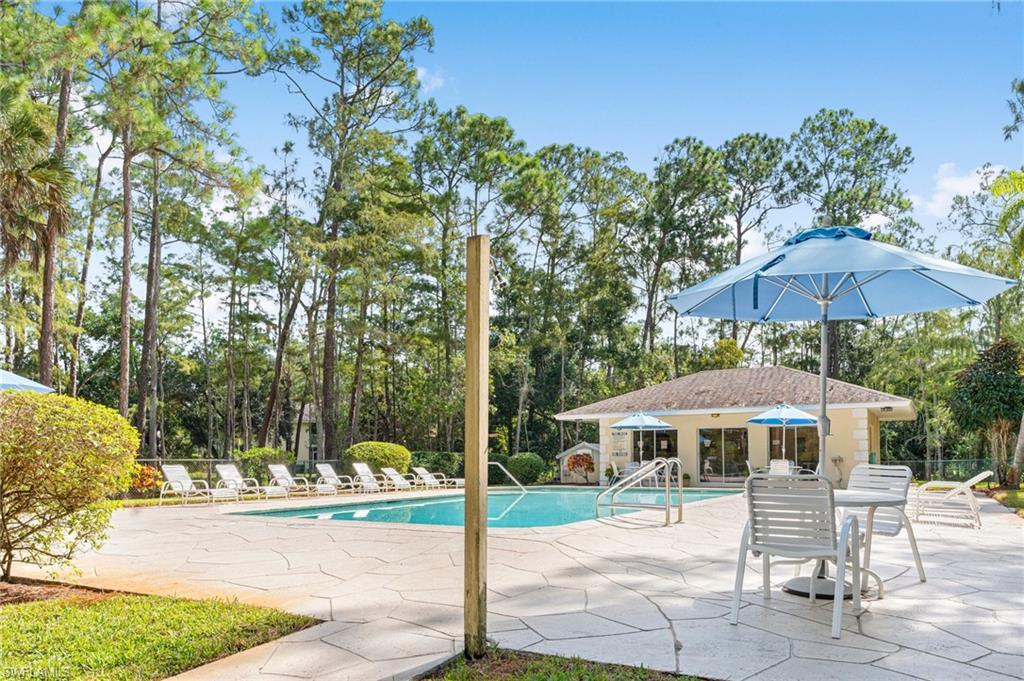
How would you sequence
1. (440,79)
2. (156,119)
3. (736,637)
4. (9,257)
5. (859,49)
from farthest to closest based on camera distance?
1. (440,79)
2. (156,119)
3. (9,257)
4. (859,49)
5. (736,637)

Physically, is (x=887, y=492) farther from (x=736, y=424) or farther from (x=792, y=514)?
(x=736, y=424)

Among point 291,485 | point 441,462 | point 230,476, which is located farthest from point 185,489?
point 441,462

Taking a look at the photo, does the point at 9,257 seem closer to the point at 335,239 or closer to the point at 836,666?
the point at 335,239

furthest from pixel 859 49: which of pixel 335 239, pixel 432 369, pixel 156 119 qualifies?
pixel 432 369

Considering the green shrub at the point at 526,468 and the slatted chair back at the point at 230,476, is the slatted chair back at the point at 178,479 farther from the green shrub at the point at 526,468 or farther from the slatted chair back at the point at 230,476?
the green shrub at the point at 526,468

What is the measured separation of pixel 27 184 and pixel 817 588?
493 inches

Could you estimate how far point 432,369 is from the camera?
30.3m

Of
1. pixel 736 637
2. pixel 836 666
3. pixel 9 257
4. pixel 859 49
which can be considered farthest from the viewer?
pixel 9 257

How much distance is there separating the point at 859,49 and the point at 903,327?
26.1 m

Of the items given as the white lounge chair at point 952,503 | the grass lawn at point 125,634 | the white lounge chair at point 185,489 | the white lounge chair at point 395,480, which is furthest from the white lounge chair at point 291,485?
the white lounge chair at point 952,503

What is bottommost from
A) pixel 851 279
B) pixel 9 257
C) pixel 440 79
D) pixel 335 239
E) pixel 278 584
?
pixel 278 584

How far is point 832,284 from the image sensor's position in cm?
640

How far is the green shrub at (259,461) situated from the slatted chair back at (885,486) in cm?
1722

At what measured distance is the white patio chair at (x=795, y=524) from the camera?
4496 mm
